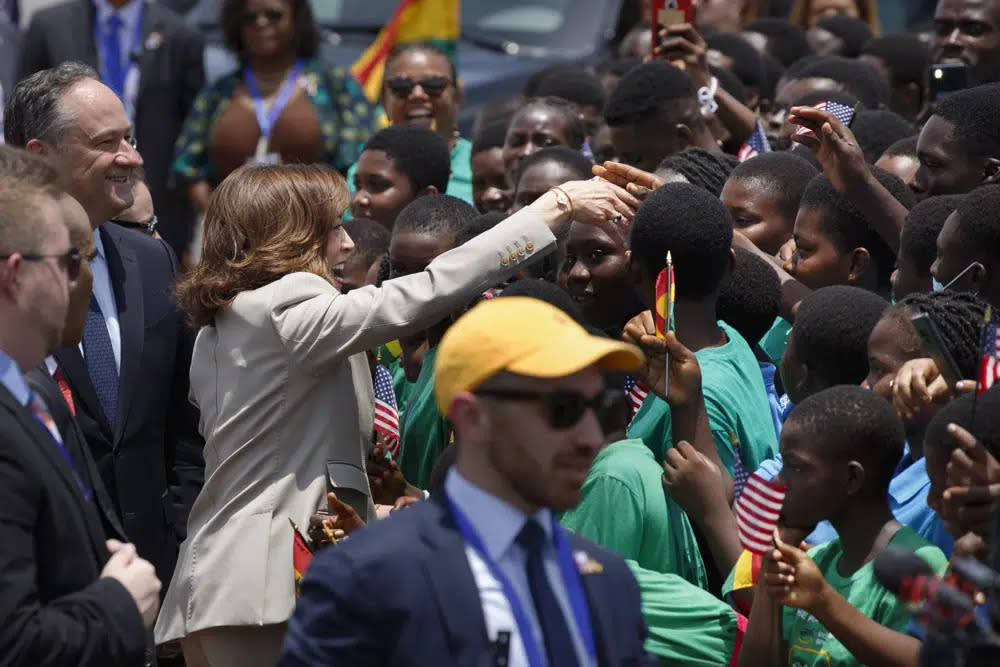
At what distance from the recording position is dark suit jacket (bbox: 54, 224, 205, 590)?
5.16 meters

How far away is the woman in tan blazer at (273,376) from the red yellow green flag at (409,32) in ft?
20.0

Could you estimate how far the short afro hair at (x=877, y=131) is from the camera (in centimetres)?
717

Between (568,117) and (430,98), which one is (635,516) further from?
(430,98)

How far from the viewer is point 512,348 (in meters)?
3.01

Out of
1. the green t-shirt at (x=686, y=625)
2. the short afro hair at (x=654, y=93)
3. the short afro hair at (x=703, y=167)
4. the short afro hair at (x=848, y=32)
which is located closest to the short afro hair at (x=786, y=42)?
the short afro hair at (x=848, y=32)

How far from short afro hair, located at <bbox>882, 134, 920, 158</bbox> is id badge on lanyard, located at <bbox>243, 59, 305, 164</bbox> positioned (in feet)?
12.6

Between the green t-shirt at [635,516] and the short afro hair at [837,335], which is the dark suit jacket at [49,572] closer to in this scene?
the green t-shirt at [635,516]

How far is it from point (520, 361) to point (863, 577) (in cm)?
143

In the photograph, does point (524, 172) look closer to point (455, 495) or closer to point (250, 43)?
point (250, 43)

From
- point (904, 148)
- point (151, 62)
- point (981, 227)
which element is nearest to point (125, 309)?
point (981, 227)

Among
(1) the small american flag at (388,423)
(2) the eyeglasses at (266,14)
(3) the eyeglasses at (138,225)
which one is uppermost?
(1) the small american flag at (388,423)

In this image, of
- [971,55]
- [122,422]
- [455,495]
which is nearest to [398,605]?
[455,495]

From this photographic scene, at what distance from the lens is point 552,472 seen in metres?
3.07

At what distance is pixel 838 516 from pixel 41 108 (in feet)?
8.86
